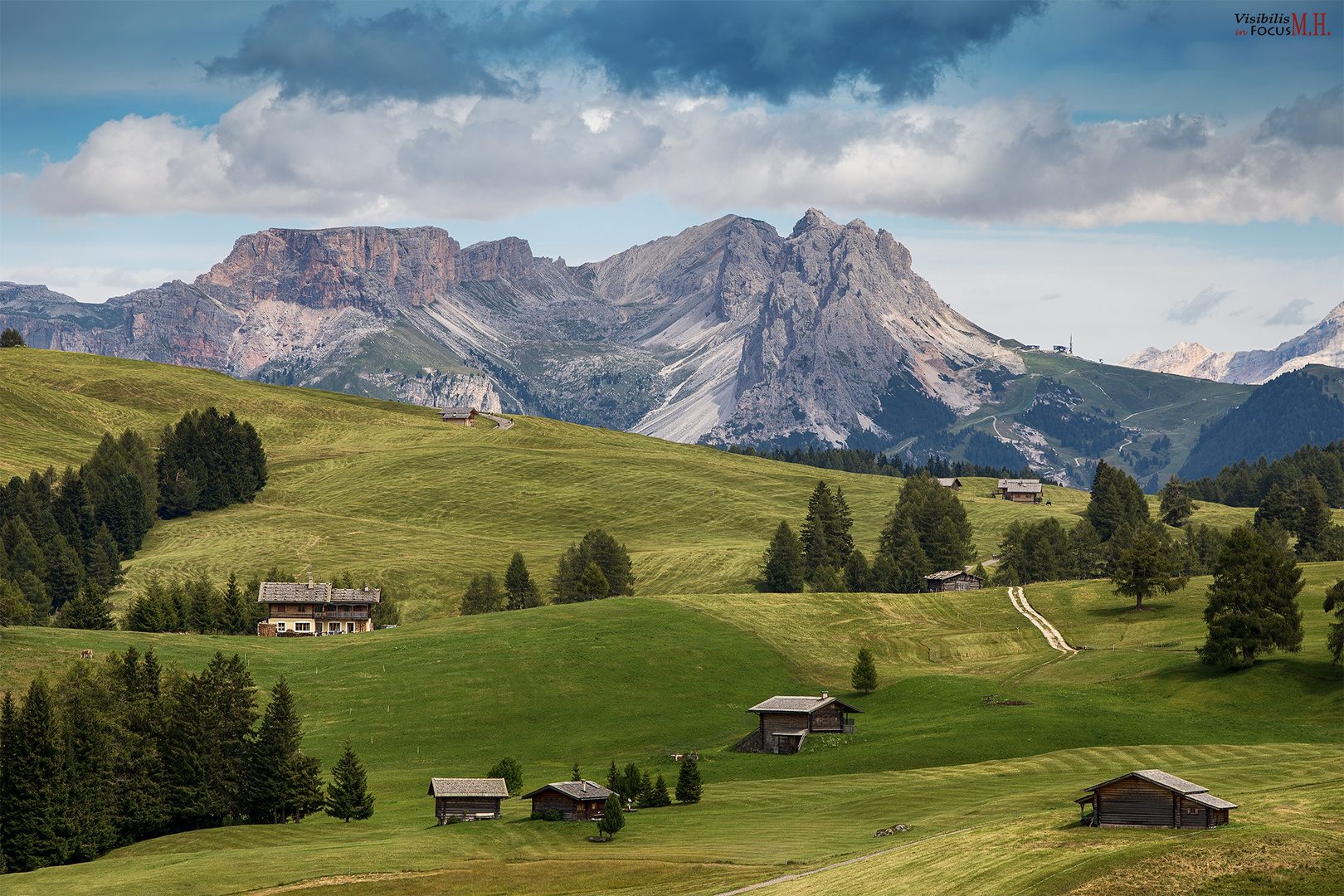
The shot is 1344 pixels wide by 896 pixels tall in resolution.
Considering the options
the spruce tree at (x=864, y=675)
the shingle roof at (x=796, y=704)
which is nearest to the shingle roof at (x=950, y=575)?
the spruce tree at (x=864, y=675)

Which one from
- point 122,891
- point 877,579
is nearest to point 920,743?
point 122,891

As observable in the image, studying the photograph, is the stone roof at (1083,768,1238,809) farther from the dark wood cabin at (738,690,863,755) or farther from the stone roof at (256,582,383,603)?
the stone roof at (256,582,383,603)

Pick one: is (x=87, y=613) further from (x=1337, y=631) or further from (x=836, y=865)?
(x=1337, y=631)

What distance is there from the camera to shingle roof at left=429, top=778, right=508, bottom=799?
7618 cm

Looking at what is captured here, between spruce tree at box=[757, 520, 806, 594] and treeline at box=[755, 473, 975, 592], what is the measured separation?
4.6 inches

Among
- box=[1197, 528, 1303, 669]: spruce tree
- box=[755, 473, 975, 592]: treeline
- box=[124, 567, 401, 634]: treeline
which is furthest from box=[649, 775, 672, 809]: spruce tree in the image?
box=[755, 473, 975, 592]: treeline

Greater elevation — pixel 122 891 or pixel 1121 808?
pixel 1121 808

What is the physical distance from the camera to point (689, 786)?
81.2 m

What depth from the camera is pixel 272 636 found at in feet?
460

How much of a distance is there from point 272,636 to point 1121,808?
104111 millimetres

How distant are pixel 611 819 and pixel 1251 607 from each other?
6907 centimetres

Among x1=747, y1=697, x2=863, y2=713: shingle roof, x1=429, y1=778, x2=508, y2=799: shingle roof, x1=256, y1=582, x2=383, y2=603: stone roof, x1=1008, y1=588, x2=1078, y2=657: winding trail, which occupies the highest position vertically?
x1=256, y1=582, x2=383, y2=603: stone roof

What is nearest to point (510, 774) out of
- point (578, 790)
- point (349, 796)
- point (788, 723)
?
point (578, 790)

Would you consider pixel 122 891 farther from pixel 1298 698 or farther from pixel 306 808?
pixel 1298 698
